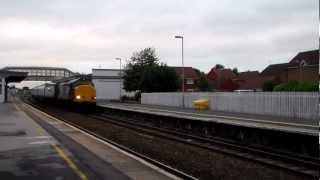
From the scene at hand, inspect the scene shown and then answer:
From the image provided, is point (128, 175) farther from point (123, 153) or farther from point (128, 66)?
point (128, 66)

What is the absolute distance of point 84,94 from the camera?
50.1m

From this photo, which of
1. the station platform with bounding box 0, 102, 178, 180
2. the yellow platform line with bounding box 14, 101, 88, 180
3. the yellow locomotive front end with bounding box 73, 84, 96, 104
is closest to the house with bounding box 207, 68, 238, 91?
the yellow locomotive front end with bounding box 73, 84, 96, 104

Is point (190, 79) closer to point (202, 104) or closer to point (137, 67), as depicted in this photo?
point (137, 67)

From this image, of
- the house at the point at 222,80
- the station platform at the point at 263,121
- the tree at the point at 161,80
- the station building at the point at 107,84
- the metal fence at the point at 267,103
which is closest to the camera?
the station platform at the point at 263,121

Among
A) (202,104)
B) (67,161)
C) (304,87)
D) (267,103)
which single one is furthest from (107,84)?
(67,161)

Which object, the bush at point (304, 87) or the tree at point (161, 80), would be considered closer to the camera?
the bush at point (304, 87)

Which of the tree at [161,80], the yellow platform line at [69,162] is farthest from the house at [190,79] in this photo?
the yellow platform line at [69,162]

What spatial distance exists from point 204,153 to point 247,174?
4946mm

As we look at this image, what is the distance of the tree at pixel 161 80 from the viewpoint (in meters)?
79.6

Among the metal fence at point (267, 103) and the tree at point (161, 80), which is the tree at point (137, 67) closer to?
the tree at point (161, 80)

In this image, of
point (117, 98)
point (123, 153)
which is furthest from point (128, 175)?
point (117, 98)

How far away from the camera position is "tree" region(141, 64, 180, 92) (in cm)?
7962

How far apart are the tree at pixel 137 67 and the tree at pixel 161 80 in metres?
7.87

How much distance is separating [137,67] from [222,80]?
104 feet
